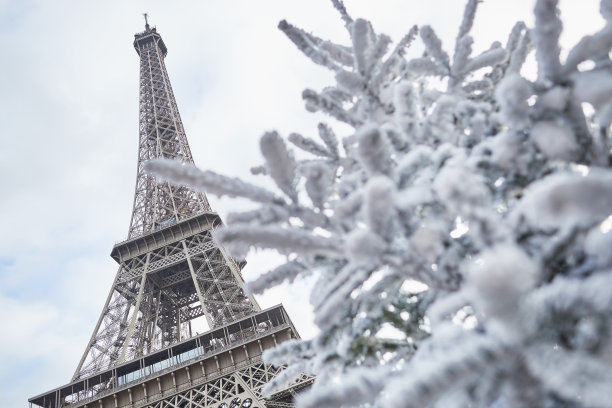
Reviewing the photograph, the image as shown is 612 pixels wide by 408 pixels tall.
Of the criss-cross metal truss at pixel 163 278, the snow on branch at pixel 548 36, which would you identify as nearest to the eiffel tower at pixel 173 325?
the criss-cross metal truss at pixel 163 278

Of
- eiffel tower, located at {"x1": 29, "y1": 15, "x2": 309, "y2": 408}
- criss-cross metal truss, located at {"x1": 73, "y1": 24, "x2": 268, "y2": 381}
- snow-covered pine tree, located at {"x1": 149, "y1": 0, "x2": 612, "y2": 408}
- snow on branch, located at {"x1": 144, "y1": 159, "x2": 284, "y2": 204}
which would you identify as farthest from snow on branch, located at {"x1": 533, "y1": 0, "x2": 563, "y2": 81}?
criss-cross metal truss, located at {"x1": 73, "y1": 24, "x2": 268, "y2": 381}

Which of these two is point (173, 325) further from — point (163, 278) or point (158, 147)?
point (158, 147)

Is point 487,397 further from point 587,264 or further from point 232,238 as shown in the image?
point 232,238

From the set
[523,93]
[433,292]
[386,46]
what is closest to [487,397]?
[433,292]

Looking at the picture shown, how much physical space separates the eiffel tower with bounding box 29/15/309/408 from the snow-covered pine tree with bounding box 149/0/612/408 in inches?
465

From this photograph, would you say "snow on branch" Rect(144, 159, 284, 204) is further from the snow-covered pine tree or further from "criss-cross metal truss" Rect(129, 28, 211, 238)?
"criss-cross metal truss" Rect(129, 28, 211, 238)

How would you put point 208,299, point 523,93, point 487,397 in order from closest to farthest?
point 487,397, point 523,93, point 208,299

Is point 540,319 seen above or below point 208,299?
below

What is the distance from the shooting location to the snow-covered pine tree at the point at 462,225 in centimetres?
80

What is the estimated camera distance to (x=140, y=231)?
22.3m

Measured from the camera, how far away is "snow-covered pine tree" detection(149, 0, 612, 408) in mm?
796

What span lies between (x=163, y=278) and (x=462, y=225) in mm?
20872

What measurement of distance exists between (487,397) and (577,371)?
26 cm

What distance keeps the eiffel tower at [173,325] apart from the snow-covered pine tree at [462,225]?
11817 mm
